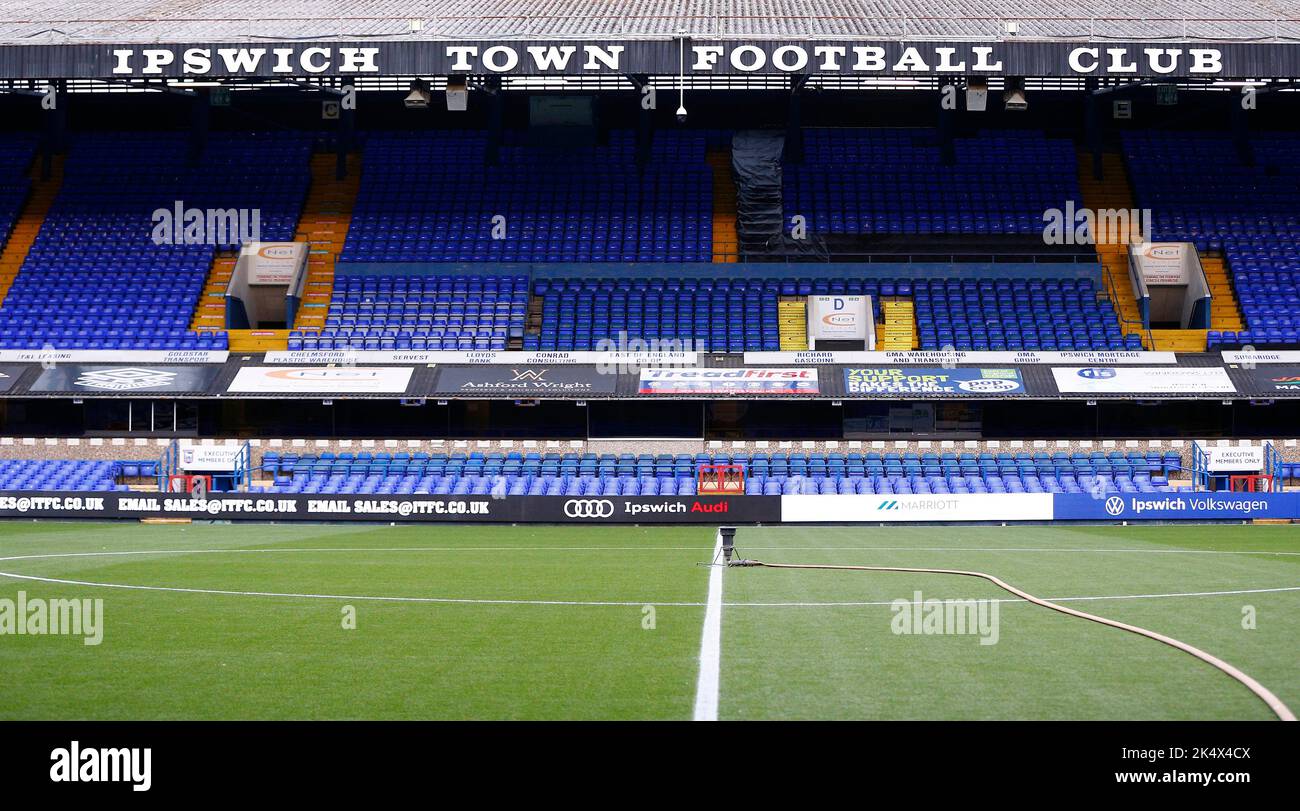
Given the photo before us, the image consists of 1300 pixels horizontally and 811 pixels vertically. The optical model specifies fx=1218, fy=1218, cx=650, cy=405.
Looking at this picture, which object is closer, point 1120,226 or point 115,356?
point 115,356

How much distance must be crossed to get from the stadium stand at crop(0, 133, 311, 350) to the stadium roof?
17.9 ft

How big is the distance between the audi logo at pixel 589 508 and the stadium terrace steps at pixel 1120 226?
20.0 meters

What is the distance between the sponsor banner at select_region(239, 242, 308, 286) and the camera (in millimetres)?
44125

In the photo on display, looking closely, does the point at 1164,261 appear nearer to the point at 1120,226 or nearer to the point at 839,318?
the point at 1120,226

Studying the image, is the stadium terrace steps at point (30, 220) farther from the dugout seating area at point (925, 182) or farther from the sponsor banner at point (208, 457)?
the dugout seating area at point (925, 182)

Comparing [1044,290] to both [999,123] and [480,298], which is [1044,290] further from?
[480,298]

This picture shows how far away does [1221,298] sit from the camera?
42.2 metres

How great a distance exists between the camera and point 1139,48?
128 feet

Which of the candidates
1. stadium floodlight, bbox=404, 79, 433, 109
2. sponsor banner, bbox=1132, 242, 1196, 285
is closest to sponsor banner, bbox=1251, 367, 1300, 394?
sponsor banner, bbox=1132, 242, 1196, 285

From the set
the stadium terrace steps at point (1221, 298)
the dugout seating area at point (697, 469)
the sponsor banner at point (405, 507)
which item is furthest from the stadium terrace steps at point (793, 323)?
the stadium terrace steps at point (1221, 298)

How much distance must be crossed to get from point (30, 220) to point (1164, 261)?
4231 cm

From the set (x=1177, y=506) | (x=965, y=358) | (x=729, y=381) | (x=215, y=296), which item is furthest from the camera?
(x=215, y=296)

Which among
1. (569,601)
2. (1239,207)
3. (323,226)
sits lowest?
(569,601)

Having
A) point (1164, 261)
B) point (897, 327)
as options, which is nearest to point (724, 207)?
point (897, 327)
